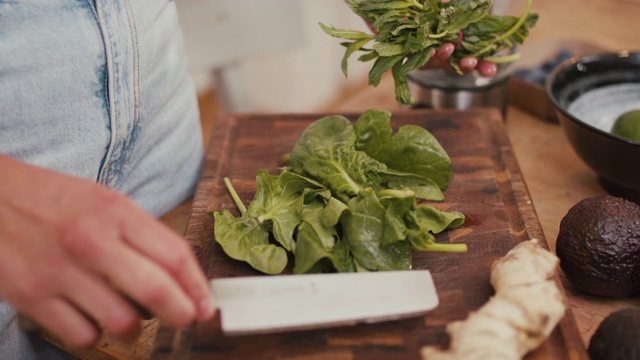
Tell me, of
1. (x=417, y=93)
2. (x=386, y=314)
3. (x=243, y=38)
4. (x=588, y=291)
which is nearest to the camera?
(x=386, y=314)

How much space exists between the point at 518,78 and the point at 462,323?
93cm

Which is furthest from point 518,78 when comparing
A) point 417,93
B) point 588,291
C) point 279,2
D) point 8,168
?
point 8,168

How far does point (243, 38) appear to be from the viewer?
6.44 ft

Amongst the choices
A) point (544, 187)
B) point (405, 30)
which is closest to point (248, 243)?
point (405, 30)

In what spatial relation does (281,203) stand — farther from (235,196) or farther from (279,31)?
(279,31)

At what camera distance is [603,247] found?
84 centimetres

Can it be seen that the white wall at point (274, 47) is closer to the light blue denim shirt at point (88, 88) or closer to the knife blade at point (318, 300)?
the light blue denim shirt at point (88, 88)

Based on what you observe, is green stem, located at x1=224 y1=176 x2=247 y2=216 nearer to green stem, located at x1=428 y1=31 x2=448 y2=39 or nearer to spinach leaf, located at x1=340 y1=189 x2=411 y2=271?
spinach leaf, located at x1=340 y1=189 x2=411 y2=271

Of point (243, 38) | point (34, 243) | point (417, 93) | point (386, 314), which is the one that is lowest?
point (243, 38)

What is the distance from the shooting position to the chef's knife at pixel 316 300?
2.22 feet

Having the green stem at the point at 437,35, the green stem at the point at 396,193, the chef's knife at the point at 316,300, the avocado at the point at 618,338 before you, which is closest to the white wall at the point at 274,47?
the green stem at the point at 437,35

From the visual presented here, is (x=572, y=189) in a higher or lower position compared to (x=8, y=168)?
lower

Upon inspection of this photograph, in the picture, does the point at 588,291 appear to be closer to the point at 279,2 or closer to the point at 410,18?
the point at 410,18

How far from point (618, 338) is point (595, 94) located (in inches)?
26.7
